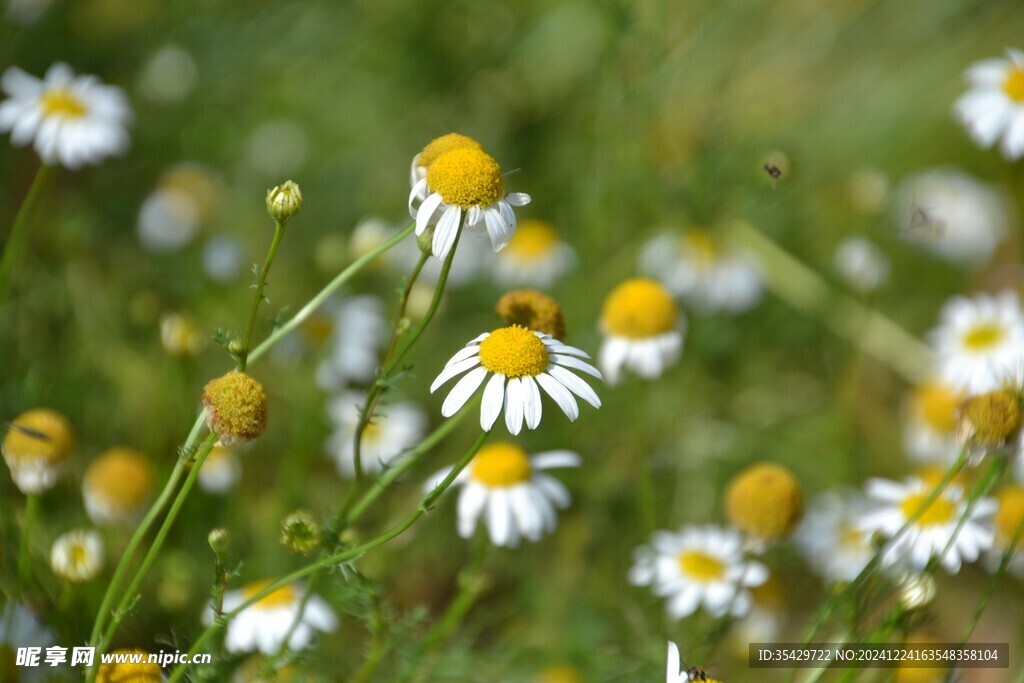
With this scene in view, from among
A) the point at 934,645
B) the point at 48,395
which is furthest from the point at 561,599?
the point at 48,395

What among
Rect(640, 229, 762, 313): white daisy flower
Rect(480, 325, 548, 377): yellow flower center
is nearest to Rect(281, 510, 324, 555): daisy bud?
Rect(480, 325, 548, 377): yellow flower center

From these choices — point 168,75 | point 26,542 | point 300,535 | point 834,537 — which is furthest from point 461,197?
point 168,75

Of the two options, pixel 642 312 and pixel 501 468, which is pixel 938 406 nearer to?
pixel 642 312

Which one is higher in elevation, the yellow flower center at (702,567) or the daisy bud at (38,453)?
the yellow flower center at (702,567)

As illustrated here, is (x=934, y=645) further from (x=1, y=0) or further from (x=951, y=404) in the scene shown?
(x=1, y=0)

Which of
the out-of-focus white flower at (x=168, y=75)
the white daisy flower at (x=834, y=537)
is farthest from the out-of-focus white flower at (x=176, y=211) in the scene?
the white daisy flower at (x=834, y=537)

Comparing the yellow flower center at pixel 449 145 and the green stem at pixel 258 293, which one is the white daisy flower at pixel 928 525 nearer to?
the yellow flower center at pixel 449 145
